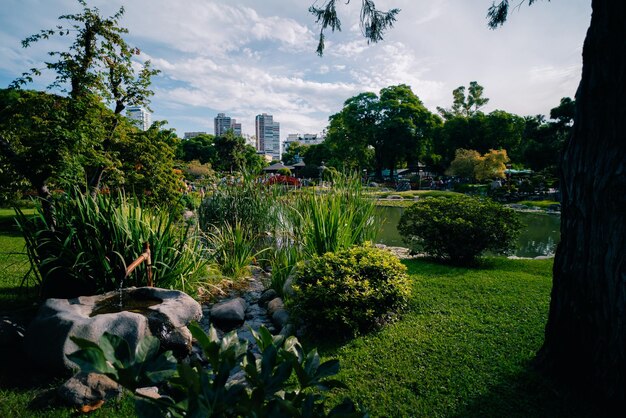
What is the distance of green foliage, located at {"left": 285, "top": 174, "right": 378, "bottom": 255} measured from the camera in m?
4.55

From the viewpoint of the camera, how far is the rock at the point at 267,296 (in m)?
4.59

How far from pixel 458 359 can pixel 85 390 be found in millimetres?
2755

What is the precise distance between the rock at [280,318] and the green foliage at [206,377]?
3.12 meters

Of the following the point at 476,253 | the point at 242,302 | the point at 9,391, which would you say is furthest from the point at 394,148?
the point at 9,391

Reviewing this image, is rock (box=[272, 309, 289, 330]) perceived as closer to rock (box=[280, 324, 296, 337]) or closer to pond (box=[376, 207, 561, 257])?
rock (box=[280, 324, 296, 337])

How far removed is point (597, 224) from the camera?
6.97 ft

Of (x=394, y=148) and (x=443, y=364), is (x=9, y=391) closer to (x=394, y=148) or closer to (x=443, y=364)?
(x=443, y=364)

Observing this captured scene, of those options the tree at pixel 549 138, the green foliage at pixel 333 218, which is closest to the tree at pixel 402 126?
the tree at pixel 549 138

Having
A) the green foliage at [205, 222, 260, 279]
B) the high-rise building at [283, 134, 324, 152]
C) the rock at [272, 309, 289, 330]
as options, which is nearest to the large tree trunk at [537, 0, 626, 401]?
the rock at [272, 309, 289, 330]

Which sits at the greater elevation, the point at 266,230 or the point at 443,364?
the point at 266,230

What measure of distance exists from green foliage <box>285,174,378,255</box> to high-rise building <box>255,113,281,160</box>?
154219 mm

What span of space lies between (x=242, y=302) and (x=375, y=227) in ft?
8.26

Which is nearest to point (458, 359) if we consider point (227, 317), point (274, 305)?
point (274, 305)

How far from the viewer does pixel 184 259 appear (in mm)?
4238
